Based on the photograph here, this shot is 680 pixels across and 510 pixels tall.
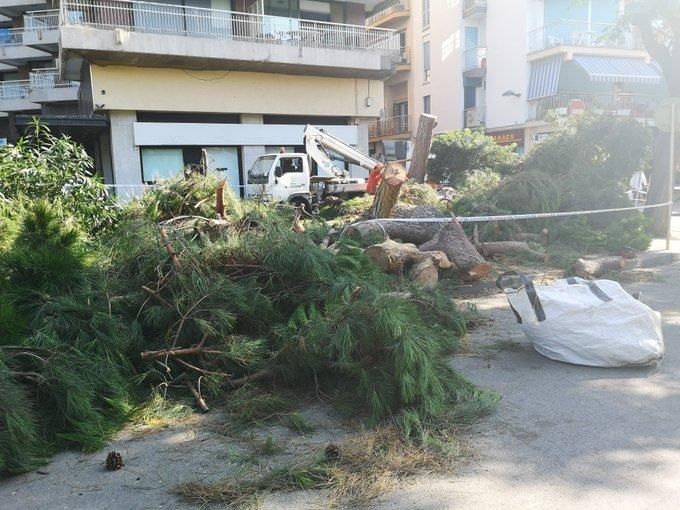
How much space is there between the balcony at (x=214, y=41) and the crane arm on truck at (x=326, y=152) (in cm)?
505

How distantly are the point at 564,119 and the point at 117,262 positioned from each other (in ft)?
39.8

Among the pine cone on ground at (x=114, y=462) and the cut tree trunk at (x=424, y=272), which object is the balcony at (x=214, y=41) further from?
the pine cone on ground at (x=114, y=462)

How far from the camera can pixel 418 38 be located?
131 ft

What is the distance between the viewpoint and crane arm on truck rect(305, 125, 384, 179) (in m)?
17.9

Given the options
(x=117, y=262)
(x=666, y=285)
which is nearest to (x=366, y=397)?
(x=117, y=262)

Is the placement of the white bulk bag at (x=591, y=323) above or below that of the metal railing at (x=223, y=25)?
below

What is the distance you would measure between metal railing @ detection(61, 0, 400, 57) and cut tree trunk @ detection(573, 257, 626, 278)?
16269 millimetres

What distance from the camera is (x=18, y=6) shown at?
133 feet

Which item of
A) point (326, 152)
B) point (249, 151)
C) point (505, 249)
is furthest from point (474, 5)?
point (505, 249)

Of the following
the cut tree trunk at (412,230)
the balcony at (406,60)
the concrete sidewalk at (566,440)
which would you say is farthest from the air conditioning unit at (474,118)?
the concrete sidewalk at (566,440)

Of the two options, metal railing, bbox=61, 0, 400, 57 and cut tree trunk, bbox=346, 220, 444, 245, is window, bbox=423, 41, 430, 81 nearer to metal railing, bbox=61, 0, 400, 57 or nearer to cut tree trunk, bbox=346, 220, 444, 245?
metal railing, bbox=61, 0, 400, 57

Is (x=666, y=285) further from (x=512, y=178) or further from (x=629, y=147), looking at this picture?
(x=629, y=147)

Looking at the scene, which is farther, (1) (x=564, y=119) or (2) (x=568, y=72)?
(2) (x=568, y=72)

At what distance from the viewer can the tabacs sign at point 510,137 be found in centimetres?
3147
